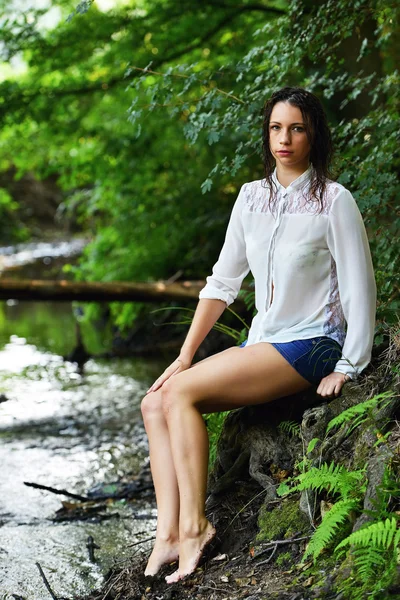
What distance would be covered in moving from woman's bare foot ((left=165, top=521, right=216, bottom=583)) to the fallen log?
194 inches

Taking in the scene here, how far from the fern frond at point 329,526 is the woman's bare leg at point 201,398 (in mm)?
545

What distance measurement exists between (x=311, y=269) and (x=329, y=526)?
42.3 inches

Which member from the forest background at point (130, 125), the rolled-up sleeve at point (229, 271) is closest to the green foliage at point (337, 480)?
the rolled-up sleeve at point (229, 271)

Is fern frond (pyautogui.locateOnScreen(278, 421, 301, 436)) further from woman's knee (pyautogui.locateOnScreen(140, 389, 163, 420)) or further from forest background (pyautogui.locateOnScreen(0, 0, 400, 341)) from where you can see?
forest background (pyautogui.locateOnScreen(0, 0, 400, 341))

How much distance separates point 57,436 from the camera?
20.8ft

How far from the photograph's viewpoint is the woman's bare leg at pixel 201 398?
3035 millimetres

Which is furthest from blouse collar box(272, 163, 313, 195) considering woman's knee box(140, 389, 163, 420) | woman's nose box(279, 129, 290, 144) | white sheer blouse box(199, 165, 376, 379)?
woman's knee box(140, 389, 163, 420)

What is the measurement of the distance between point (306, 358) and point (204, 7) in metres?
7.26

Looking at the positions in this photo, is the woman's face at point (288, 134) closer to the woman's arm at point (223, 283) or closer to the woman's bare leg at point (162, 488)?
the woman's arm at point (223, 283)

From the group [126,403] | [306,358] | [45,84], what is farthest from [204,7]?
[306,358]

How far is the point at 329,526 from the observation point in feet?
8.49

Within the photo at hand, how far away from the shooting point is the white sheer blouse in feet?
10.1

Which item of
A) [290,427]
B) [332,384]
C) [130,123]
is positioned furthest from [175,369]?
[130,123]

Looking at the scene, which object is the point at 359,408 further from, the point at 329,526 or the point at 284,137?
the point at 284,137
